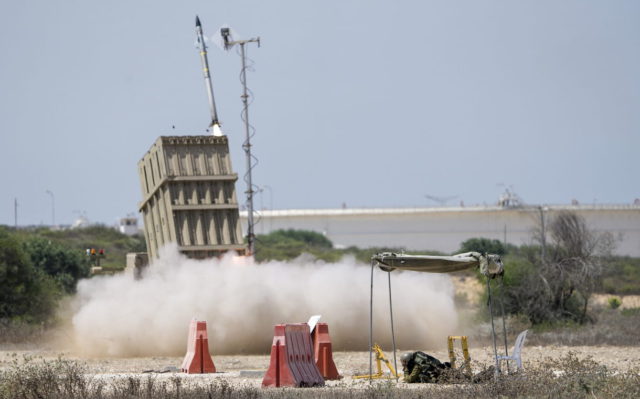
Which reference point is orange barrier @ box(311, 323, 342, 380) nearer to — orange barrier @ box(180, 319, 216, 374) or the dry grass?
orange barrier @ box(180, 319, 216, 374)

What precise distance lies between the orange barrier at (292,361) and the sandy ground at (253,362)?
Answer: 1.51 ft

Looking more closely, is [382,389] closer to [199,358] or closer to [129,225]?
[199,358]

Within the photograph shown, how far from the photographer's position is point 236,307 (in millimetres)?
27625

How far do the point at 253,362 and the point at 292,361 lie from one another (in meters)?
6.49

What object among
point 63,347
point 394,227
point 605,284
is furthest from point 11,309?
point 394,227

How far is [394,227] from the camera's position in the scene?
84.1 meters

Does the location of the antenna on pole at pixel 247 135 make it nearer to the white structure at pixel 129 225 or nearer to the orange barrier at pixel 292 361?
the orange barrier at pixel 292 361

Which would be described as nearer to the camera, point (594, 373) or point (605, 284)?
point (594, 373)

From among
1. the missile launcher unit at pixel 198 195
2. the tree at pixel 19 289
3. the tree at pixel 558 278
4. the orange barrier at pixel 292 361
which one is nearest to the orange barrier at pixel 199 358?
the orange barrier at pixel 292 361

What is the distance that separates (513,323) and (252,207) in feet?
29.8

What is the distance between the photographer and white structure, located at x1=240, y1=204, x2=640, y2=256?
81.9 m

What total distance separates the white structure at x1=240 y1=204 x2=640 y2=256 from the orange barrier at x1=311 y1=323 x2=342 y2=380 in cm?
5856

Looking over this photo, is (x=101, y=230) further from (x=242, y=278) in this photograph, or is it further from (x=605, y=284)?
(x=242, y=278)

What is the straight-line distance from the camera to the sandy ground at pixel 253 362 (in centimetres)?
2097
